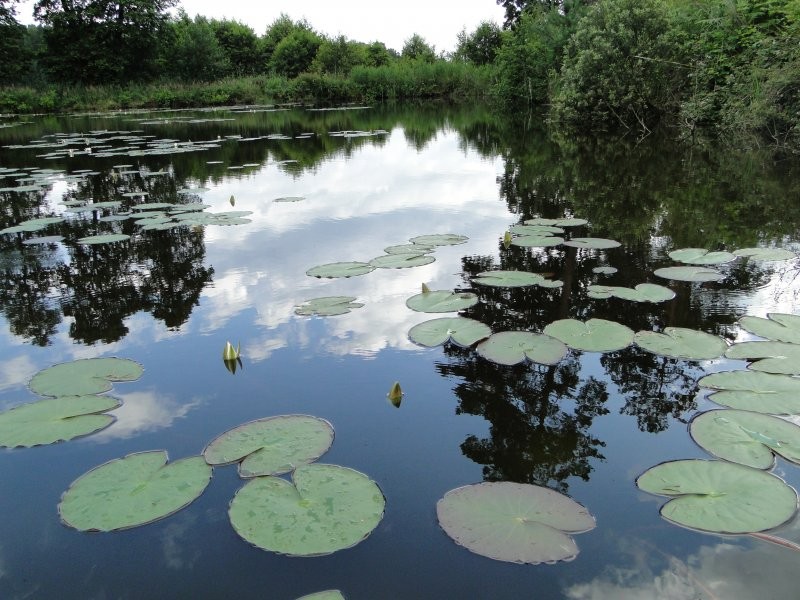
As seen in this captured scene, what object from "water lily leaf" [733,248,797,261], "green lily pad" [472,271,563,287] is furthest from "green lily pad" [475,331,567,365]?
"water lily leaf" [733,248,797,261]

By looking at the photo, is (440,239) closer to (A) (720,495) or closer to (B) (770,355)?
(B) (770,355)

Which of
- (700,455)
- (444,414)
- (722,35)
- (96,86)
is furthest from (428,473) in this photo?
(96,86)

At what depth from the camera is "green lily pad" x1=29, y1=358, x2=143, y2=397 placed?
215 centimetres

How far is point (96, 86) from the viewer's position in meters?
27.9

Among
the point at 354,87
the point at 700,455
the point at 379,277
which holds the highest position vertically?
the point at 354,87

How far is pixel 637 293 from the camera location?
2977 mm

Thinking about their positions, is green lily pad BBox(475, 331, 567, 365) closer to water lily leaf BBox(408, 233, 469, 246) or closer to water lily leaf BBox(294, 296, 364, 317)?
water lily leaf BBox(294, 296, 364, 317)

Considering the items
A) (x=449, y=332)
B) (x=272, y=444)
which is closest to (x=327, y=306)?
(x=449, y=332)

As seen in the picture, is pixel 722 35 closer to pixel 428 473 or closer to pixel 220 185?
pixel 220 185

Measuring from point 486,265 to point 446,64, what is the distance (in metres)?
31.3

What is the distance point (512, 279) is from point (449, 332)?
85 centimetres

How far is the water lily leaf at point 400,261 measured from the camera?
143 inches

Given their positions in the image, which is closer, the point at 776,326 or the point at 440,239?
the point at 776,326

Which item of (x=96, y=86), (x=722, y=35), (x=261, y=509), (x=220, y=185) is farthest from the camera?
(x=96, y=86)
